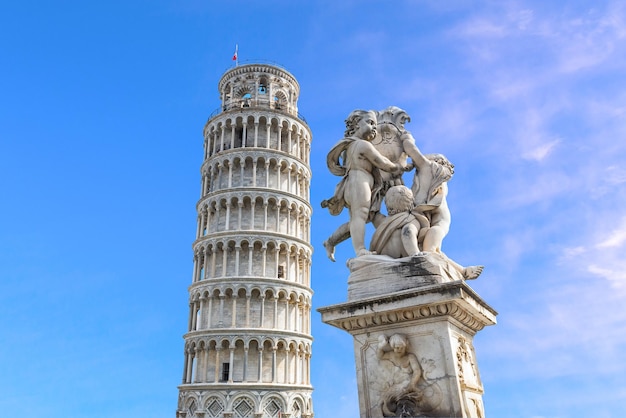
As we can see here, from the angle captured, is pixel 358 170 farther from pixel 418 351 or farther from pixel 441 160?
pixel 418 351

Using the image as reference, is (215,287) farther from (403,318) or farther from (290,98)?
(403,318)

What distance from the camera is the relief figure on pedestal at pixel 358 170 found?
4445 mm

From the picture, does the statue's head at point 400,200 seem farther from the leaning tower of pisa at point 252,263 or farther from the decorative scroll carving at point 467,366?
the leaning tower of pisa at point 252,263

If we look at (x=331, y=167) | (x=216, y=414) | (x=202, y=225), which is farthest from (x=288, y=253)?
(x=331, y=167)

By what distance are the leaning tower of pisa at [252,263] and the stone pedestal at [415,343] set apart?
108 feet

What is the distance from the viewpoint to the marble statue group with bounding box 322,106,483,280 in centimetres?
429

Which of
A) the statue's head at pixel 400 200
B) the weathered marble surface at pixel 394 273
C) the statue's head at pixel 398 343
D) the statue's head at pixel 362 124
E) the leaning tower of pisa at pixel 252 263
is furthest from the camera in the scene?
the leaning tower of pisa at pixel 252 263

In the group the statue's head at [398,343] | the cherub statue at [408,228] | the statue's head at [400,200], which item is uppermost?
the statue's head at [400,200]

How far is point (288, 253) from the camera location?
3981cm

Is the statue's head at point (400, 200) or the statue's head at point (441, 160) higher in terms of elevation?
the statue's head at point (441, 160)

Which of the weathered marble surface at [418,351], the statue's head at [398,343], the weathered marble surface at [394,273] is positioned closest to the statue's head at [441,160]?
the weathered marble surface at [394,273]

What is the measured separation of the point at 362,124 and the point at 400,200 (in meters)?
0.78

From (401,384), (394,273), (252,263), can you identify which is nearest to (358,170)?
(394,273)

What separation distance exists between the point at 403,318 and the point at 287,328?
3496 centimetres
